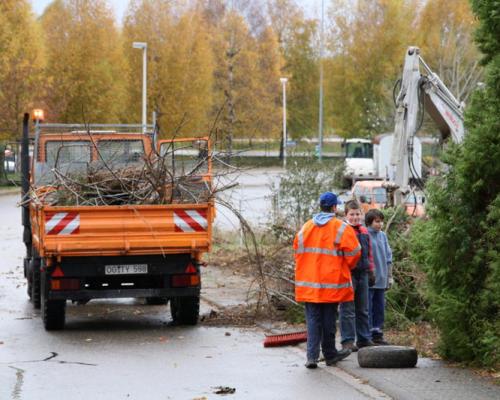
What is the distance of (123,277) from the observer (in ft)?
44.1

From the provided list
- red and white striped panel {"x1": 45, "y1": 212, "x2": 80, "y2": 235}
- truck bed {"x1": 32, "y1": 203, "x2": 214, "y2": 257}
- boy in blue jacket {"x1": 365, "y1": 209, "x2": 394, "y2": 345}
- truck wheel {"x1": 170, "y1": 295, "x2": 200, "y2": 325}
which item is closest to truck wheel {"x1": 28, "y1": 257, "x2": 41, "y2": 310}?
truck bed {"x1": 32, "y1": 203, "x2": 214, "y2": 257}

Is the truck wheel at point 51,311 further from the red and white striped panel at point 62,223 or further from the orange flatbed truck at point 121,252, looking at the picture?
the red and white striped panel at point 62,223

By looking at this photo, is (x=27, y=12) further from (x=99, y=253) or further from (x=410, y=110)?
(x=99, y=253)

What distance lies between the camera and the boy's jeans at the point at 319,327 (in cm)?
1068

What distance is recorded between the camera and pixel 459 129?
63.9 ft

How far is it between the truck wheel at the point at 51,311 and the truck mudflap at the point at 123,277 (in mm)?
152

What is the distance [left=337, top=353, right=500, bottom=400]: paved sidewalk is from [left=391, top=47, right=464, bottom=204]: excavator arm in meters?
9.34

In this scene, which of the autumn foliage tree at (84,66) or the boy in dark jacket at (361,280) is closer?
the boy in dark jacket at (361,280)

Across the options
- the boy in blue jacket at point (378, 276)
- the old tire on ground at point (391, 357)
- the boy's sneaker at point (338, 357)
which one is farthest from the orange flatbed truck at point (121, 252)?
the old tire on ground at point (391, 357)

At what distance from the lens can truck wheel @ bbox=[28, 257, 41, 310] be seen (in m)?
15.3

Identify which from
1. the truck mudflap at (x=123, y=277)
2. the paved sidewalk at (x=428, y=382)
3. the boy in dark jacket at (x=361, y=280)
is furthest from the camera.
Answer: the truck mudflap at (x=123, y=277)

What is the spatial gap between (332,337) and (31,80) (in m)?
46.4

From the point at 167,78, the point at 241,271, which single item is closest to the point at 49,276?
the point at 241,271

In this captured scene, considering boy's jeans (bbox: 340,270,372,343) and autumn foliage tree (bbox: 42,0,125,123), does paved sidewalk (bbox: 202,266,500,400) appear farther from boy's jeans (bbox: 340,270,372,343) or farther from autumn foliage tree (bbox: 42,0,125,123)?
autumn foliage tree (bbox: 42,0,125,123)
